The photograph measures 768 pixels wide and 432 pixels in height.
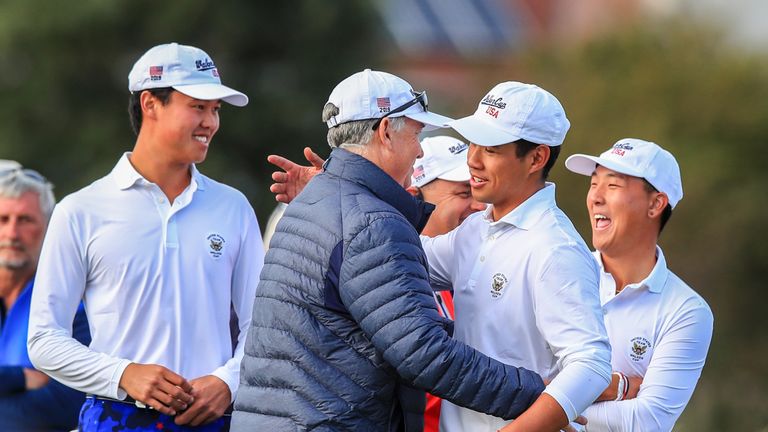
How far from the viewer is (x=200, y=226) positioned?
18.1 ft

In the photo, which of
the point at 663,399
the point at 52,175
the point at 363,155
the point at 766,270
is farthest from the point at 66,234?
the point at 52,175

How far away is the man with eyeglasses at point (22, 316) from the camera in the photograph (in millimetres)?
6078

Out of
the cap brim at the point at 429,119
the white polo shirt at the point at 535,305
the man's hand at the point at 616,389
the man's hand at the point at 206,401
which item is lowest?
the man's hand at the point at 206,401

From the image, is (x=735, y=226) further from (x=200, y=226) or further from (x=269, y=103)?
(x=200, y=226)

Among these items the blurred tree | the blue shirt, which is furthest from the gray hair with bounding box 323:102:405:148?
the blurred tree

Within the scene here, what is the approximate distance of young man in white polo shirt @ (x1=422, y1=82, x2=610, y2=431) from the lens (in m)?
4.50

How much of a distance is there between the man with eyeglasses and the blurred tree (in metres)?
18.2

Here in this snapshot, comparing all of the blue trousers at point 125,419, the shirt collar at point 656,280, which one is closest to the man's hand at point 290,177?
the blue trousers at point 125,419

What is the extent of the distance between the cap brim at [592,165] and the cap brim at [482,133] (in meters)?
0.71

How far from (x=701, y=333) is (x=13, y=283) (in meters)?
3.27

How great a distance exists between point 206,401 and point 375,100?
4.65 ft

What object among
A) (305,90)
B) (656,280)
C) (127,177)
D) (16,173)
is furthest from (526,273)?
(305,90)

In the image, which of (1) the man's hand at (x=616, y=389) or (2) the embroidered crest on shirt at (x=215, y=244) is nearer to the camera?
(1) the man's hand at (x=616, y=389)

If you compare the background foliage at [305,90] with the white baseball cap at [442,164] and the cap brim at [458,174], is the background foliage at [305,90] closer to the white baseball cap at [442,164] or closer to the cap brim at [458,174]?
the white baseball cap at [442,164]
